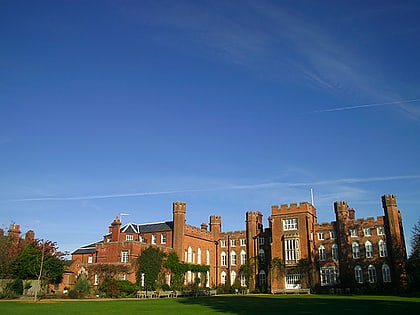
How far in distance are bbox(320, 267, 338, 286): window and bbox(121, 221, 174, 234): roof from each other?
880 inches

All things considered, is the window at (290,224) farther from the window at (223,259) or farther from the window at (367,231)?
the window at (223,259)

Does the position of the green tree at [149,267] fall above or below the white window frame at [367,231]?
below

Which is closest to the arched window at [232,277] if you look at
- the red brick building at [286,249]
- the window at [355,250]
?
the red brick building at [286,249]

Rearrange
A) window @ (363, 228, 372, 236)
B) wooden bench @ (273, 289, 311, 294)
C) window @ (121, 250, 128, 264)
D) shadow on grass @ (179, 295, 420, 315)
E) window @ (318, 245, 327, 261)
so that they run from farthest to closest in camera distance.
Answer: window @ (318, 245, 327, 261), window @ (363, 228, 372, 236), wooden bench @ (273, 289, 311, 294), window @ (121, 250, 128, 264), shadow on grass @ (179, 295, 420, 315)

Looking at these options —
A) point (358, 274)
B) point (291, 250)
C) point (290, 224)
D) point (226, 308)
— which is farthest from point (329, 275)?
point (226, 308)

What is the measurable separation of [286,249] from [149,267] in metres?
19.8

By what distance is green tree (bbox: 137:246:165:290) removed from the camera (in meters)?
47.7

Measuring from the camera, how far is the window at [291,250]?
54.5 metres

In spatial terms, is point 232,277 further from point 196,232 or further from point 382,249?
point 382,249

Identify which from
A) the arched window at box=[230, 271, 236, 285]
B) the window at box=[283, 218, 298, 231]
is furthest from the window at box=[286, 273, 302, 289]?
the arched window at box=[230, 271, 236, 285]

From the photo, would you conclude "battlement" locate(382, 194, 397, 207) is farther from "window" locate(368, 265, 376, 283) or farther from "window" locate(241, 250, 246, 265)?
"window" locate(241, 250, 246, 265)

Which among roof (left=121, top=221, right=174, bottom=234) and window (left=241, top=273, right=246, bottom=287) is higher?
roof (left=121, top=221, right=174, bottom=234)

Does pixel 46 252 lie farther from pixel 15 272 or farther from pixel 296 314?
pixel 296 314

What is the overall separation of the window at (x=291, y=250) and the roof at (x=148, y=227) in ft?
55.8
